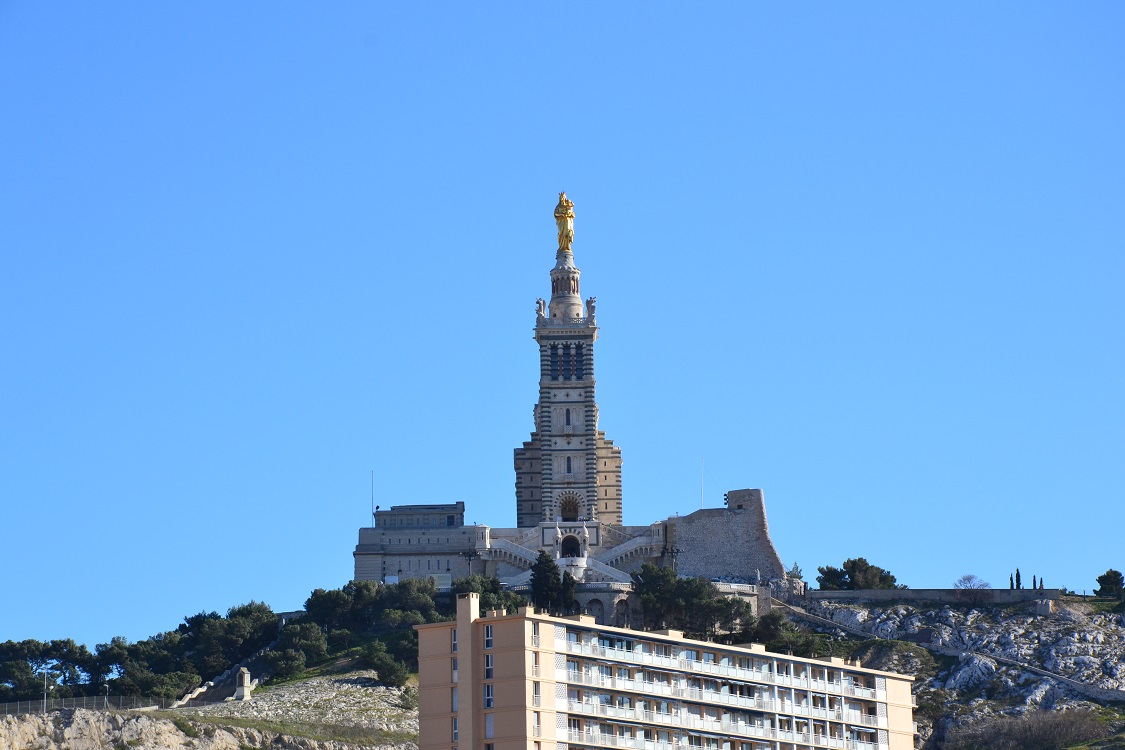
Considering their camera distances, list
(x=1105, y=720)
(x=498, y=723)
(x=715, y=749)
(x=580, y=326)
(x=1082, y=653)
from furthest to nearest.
Answer: (x=580, y=326), (x=1082, y=653), (x=1105, y=720), (x=715, y=749), (x=498, y=723)

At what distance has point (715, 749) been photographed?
109 meters

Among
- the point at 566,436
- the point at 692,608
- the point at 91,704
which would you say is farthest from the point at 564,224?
the point at 91,704

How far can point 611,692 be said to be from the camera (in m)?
105

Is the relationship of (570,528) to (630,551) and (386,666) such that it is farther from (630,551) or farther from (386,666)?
(386,666)

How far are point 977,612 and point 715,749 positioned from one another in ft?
169

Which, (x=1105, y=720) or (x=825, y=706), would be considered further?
(x=1105, y=720)

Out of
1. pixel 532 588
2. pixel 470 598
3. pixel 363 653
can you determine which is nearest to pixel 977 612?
pixel 532 588

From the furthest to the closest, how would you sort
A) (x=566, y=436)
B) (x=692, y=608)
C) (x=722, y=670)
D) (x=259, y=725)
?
1. (x=566, y=436)
2. (x=692, y=608)
3. (x=259, y=725)
4. (x=722, y=670)

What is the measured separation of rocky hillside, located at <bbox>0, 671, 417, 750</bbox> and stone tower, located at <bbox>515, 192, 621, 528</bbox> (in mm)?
32643

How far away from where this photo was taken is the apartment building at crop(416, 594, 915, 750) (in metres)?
102

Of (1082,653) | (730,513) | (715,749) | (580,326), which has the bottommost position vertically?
(715,749)

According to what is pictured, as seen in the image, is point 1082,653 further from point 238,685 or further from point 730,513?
point 238,685

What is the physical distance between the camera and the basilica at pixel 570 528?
167 metres

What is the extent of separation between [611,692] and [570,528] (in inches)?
2502
